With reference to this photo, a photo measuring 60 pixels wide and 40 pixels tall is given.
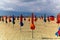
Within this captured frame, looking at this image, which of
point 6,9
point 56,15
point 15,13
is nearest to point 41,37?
point 56,15

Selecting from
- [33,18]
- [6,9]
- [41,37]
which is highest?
[6,9]

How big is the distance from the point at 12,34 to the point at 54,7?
650 mm

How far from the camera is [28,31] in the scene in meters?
1.87

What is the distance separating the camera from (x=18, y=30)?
189 cm

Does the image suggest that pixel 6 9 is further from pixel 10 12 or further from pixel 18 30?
pixel 18 30

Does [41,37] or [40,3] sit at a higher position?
[40,3]

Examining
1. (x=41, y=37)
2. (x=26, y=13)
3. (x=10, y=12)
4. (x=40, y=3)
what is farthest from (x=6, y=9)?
(x=41, y=37)

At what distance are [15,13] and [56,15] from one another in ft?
1.73

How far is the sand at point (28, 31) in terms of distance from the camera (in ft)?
6.07

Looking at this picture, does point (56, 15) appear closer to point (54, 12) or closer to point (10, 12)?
point (54, 12)

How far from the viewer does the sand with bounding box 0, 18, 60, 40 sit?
1849 mm

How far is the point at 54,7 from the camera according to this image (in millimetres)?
1846

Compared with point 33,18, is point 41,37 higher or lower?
lower

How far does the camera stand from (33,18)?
187cm
